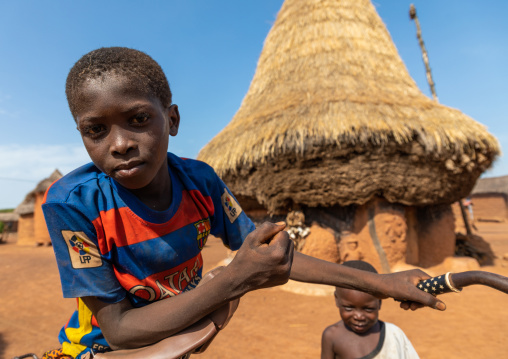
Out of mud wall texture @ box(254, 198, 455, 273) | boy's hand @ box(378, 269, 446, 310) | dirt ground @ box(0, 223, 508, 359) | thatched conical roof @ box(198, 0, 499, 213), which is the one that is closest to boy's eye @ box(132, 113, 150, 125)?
boy's hand @ box(378, 269, 446, 310)

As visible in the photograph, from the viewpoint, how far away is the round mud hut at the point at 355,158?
5504 mm

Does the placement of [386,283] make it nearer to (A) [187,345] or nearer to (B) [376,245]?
(A) [187,345]

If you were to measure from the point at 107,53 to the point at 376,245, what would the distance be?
538cm

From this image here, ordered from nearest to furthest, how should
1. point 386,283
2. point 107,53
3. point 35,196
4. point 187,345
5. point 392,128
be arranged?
point 187,345 → point 107,53 → point 386,283 → point 392,128 → point 35,196

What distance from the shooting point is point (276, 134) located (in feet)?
18.5

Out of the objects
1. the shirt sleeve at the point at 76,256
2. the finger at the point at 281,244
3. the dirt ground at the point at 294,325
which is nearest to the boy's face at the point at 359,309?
the dirt ground at the point at 294,325

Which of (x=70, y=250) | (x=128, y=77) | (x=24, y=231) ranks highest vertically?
(x=128, y=77)

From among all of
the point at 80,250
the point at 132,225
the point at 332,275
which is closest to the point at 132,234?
the point at 132,225

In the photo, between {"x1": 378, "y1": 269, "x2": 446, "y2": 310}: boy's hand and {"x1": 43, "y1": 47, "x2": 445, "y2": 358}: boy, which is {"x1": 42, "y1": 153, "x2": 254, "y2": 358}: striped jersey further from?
{"x1": 378, "y1": 269, "x2": 446, "y2": 310}: boy's hand

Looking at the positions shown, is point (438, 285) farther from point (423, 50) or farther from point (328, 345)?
point (423, 50)

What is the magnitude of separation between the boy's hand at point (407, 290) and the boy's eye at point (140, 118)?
0.93 metres

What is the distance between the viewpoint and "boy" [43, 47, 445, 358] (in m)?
0.87

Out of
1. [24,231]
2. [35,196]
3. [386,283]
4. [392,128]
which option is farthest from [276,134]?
[24,231]

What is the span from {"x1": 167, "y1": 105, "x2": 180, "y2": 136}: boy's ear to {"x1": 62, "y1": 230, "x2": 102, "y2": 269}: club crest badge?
0.42 meters
